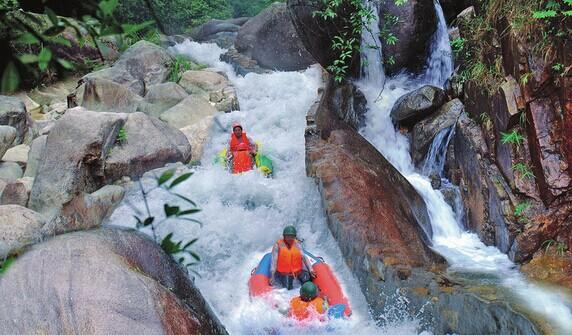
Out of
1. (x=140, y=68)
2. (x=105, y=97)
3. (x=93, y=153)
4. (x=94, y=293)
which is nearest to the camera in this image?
(x=94, y=293)

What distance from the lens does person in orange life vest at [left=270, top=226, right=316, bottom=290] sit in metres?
5.54

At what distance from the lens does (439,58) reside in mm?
9094

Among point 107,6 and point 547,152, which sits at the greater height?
point 107,6

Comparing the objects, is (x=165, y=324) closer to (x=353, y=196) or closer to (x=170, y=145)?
(x=353, y=196)

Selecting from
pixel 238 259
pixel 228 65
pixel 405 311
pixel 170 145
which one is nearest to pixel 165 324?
pixel 405 311

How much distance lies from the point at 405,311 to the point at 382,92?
534cm

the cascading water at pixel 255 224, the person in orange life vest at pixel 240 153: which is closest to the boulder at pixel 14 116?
the cascading water at pixel 255 224

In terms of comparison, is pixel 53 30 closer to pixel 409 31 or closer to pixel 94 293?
pixel 94 293

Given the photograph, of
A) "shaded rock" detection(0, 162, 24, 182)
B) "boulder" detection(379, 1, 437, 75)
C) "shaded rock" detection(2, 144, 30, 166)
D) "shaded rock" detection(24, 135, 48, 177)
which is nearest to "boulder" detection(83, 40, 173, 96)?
"shaded rock" detection(2, 144, 30, 166)

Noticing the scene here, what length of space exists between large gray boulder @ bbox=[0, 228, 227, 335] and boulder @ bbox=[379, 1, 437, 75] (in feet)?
22.8

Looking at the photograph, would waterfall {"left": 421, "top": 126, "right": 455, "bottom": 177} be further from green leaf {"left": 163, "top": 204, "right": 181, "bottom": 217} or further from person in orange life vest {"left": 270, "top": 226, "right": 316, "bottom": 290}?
green leaf {"left": 163, "top": 204, "right": 181, "bottom": 217}

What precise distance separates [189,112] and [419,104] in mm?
4832

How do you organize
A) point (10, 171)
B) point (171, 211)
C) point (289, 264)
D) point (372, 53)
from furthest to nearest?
1. point (372, 53)
2. point (10, 171)
3. point (289, 264)
4. point (171, 211)

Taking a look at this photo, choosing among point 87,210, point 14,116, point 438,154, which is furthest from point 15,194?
point 438,154
